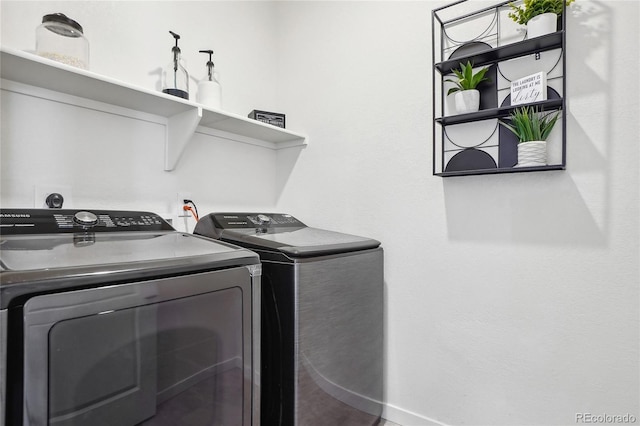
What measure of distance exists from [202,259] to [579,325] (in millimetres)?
1438

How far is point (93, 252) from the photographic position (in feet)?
2.97

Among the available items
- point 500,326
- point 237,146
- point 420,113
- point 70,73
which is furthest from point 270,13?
point 500,326

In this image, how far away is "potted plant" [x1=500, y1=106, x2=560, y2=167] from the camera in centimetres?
132

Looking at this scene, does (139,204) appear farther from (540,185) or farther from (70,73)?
(540,185)

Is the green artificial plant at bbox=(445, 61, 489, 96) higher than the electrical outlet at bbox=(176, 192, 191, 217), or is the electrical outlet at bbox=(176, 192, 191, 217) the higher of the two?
the green artificial plant at bbox=(445, 61, 489, 96)

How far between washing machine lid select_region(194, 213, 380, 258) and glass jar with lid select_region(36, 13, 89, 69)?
0.81 metres

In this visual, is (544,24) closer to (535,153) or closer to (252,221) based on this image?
(535,153)

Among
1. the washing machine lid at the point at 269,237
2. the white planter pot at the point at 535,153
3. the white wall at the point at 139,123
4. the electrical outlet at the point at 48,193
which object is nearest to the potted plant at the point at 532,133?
A: the white planter pot at the point at 535,153

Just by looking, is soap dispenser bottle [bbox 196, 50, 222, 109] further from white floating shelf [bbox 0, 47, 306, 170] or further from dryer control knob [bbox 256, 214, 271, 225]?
dryer control knob [bbox 256, 214, 271, 225]

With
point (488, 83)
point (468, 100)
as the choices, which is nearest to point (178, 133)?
point (468, 100)

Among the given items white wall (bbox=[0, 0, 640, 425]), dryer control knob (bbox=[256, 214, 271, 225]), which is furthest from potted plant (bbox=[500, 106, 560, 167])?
dryer control knob (bbox=[256, 214, 271, 225])

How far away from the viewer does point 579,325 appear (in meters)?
1.33

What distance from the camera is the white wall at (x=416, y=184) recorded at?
4.18 ft

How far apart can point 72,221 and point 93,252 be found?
1.45ft
